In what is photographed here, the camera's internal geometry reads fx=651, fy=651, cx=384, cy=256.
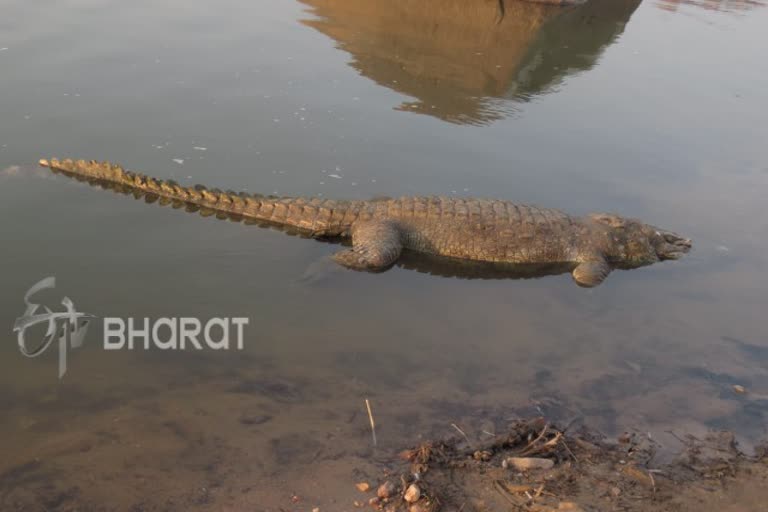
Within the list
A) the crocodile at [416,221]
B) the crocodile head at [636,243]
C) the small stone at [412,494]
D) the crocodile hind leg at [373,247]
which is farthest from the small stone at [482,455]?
the crocodile head at [636,243]

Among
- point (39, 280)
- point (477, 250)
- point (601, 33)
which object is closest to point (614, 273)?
point (477, 250)

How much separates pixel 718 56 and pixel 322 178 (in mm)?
13196

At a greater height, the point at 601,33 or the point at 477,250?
the point at 601,33

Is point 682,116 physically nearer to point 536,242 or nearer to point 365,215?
point 536,242

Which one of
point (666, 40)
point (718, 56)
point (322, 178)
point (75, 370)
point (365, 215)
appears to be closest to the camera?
point (75, 370)

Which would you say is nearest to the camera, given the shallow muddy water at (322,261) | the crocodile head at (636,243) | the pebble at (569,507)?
the pebble at (569,507)

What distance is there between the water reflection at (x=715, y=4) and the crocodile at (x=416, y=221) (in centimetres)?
1820

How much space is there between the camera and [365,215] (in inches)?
300

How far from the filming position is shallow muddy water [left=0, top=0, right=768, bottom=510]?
4789 millimetres

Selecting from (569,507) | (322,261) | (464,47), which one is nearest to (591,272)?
(322,261)

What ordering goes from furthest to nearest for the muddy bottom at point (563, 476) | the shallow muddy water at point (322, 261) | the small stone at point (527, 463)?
the shallow muddy water at point (322, 261) → the small stone at point (527, 463) → the muddy bottom at point (563, 476)

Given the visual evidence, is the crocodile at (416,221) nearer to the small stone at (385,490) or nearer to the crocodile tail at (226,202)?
the crocodile tail at (226,202)

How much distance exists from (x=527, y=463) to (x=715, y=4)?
25.0m

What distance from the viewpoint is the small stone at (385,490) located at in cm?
423
